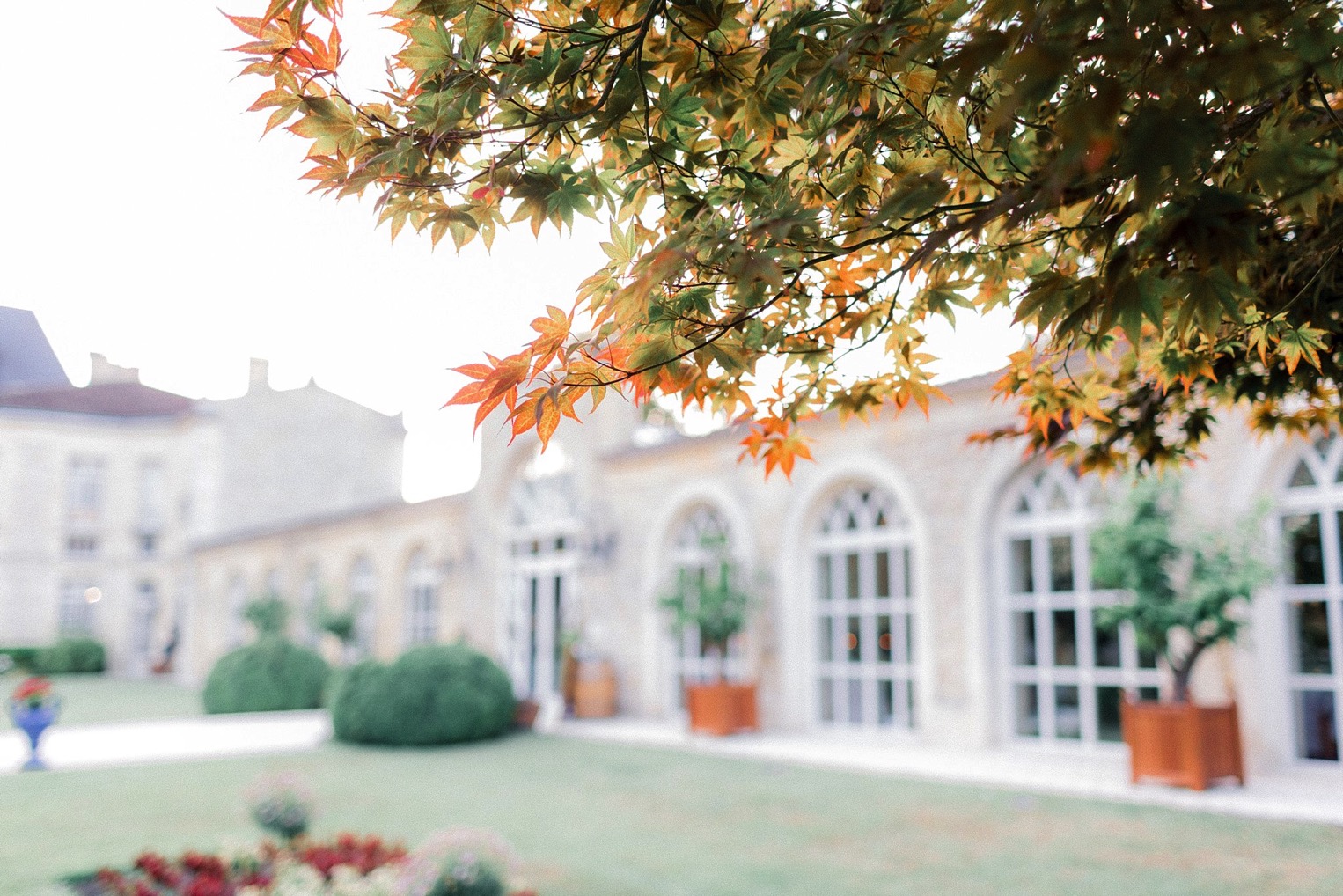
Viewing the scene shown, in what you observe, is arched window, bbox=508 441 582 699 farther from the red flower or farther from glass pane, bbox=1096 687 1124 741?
glass pane, bbox=1096 687 1124 741

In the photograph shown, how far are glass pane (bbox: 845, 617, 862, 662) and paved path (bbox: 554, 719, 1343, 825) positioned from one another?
857mm

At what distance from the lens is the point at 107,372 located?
34875 millimetres

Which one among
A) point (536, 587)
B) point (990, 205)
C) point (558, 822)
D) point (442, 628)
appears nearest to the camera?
point (990, 205)

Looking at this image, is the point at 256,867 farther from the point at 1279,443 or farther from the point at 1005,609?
the point at 1279,443

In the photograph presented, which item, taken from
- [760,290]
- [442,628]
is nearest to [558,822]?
[760,290]

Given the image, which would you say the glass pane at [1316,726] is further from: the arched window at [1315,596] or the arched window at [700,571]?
the arched window at [700,571]

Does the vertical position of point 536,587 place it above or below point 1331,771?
above

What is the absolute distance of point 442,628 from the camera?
56.6 ft

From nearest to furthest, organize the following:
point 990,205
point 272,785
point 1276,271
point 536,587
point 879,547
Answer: point 990,205 < point 1276,271 < point 272,785 < point 879,547 < point 536,587

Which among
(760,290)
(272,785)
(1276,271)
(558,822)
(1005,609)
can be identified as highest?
(1276,271)

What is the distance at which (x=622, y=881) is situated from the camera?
499 cm

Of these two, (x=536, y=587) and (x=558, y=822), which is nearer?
(x=558, y=822)

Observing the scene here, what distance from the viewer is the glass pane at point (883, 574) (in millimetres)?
10625

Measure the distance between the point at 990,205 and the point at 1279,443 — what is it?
24.4 ft
